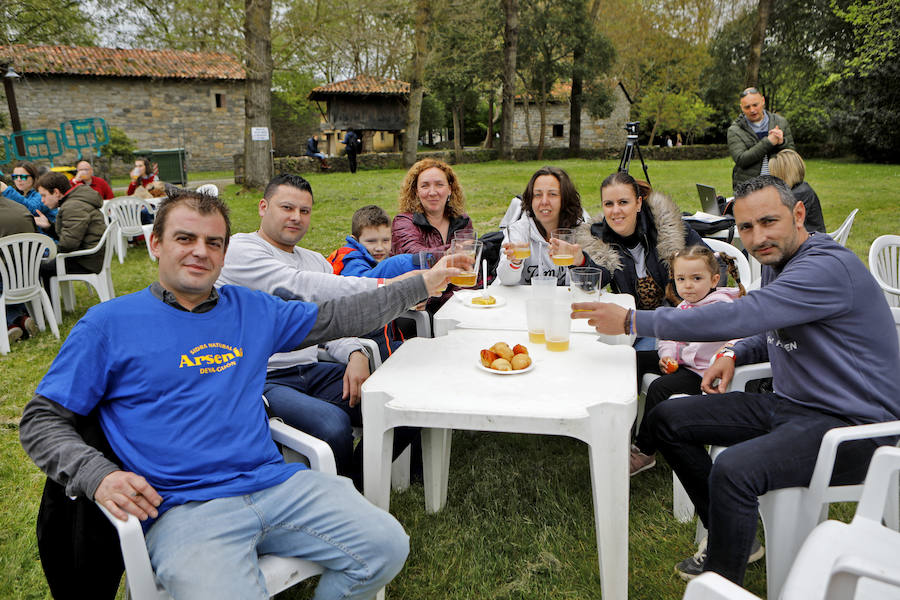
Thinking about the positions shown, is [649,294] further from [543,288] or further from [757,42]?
[757,42]

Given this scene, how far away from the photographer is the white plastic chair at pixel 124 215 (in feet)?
28.5

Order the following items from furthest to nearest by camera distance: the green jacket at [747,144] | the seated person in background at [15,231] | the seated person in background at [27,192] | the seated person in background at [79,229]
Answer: the seated person in background at [27,192] < the green jacket at [747,144] < the seated person in background at [79,229] < the seated person in background at [15,231]

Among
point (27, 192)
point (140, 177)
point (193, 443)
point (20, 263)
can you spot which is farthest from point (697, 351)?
point (140, 177)

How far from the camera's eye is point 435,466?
2760 millimetres

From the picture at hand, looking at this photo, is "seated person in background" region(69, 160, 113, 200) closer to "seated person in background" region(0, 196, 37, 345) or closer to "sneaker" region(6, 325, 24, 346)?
"seated person in background" region(0, 196, 37, 345)

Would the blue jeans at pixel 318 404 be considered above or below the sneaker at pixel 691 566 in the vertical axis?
above

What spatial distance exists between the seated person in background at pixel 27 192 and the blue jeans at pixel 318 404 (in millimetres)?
6194

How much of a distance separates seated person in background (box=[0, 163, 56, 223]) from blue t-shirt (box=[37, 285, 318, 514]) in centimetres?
667

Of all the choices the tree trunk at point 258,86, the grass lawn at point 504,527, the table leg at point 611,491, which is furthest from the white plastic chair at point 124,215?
the table leg at point 611,491

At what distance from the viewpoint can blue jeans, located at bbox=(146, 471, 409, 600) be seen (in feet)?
5.20

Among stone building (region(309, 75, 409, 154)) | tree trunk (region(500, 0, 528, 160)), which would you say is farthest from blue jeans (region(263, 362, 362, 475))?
stone building (region(309, 75, 409, 154))

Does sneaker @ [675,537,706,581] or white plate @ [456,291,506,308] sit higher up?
white plate @ [456,291,506,308]

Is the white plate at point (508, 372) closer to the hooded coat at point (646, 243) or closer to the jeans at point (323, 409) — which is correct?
the jeans at point (323, 409)

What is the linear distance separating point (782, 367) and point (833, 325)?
26cm
